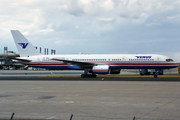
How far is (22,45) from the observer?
141 feet

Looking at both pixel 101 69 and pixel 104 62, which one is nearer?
pixel 101 69

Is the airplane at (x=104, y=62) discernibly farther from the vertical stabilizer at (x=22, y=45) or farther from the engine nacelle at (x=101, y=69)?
the vertical stabilizer at (x=22, y=45)

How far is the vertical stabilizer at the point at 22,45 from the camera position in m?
42.8

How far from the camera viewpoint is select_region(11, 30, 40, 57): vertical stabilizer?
4278 centimetres

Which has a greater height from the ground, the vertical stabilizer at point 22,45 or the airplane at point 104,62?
the vertical stabilizer at point 22,45

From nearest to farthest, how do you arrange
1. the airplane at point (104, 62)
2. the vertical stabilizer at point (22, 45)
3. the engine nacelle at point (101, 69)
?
the engine nacelle at point (101, 69) → the airplane at point (104, 62) → the vertical stabilizer at point (22, 45)

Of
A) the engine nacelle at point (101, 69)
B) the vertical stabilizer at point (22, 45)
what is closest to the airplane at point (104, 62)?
the engine nacelle at point (101, 69)

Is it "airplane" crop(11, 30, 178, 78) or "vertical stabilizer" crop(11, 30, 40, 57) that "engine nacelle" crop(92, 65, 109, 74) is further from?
"vertical stabilizer" crop(11, 30, 40, 57)

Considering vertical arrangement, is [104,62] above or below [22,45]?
below

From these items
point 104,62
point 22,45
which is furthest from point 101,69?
point 22,45

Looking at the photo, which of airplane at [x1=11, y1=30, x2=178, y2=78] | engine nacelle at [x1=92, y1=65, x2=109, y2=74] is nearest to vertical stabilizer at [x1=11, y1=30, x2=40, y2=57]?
airplane at [x1=11, y1=30, x2=178, y2=78]

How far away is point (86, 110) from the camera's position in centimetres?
1013

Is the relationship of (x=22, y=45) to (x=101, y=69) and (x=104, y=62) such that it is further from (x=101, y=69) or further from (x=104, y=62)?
(x=101, y=69)

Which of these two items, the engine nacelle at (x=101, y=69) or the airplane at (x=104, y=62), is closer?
the engine nacelle at (x=101, y=69)
